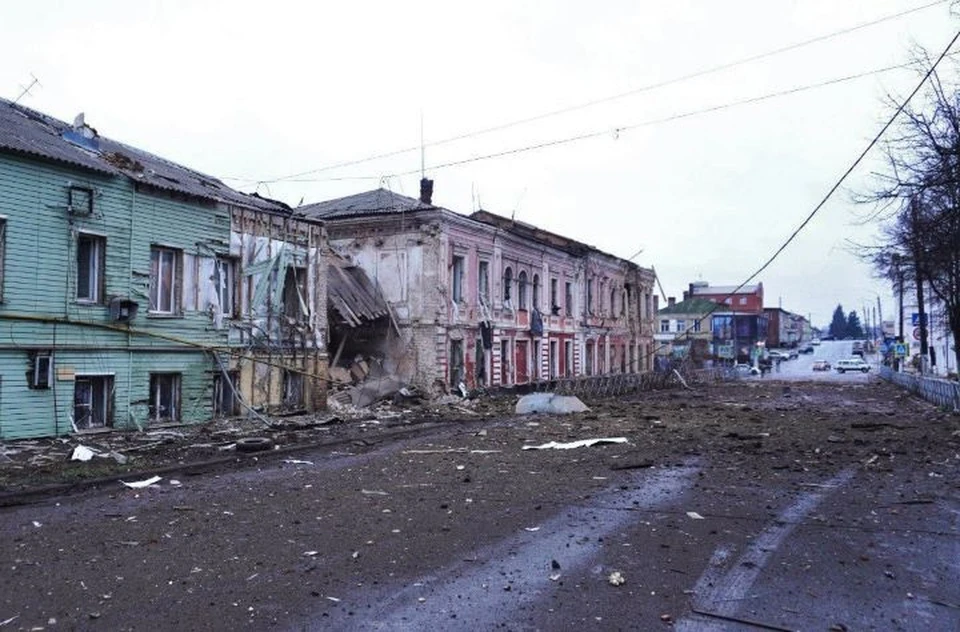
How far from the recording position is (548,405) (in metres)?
23.1

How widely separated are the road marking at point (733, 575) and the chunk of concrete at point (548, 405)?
1453 centimetres

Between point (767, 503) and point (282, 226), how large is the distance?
49.2 ft

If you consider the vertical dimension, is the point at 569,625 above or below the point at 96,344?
below

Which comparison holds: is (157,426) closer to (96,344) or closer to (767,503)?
(96,344)

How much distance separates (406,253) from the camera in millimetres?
27719

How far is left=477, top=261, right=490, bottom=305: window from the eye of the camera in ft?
99.7

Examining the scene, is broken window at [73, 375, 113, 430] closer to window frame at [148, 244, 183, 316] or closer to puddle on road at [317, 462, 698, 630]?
window frame at [148, 244, 183, 316]

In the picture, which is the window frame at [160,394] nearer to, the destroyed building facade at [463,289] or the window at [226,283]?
the window at [226,283]

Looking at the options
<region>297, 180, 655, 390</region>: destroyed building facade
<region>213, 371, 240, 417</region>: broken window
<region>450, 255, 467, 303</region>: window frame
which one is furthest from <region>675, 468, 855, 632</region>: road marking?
<region>450, 255, 467, 303</region>: window frame

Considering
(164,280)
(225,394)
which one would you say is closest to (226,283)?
(164,280)

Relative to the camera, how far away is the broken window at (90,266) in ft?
49.9

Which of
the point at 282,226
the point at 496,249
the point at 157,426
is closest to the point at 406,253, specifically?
the point at 496,249

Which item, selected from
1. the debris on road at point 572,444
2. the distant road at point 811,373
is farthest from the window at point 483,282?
the distant road at point 811,373

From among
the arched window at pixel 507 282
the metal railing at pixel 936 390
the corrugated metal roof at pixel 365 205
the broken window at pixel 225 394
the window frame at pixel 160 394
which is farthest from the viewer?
the arched window at pixel 507 282
